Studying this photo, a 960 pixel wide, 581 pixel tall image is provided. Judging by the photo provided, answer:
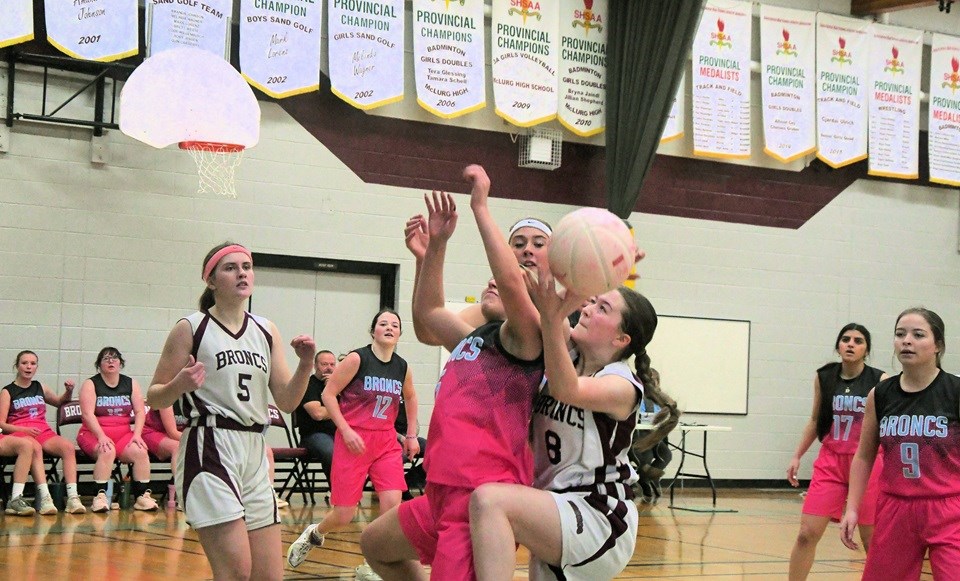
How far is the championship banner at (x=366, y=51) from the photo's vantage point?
12.2 meters

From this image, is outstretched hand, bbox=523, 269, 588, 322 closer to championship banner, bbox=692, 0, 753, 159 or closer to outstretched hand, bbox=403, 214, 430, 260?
outstretched hand, bbox=403, 214, 430, 260

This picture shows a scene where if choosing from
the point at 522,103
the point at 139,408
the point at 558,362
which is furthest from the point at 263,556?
the point at 522,103

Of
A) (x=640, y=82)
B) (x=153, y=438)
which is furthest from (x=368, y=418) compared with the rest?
(x=640, y=82)

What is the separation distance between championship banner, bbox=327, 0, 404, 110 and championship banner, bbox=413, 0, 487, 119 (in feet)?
0.86

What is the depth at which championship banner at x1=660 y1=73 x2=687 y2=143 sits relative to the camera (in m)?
13.8

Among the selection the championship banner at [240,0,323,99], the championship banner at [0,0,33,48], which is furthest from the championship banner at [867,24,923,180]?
the championship banner at [0,0,33,48]

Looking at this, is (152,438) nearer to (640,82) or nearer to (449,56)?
(449,56)

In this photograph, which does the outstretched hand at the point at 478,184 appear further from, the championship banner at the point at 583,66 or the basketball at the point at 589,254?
the championship banner at the point at 583,66

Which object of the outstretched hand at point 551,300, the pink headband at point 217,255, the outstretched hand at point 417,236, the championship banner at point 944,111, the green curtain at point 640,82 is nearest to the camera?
the outstretched hand at point 551,300

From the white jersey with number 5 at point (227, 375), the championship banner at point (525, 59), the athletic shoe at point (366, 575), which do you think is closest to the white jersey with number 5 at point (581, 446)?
the white jersey with number 5 at point (227, 375)

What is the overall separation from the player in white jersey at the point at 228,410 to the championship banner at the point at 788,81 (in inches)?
419

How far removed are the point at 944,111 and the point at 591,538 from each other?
13.3 meters

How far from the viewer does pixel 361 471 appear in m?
7.79

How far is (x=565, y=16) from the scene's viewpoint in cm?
1346
